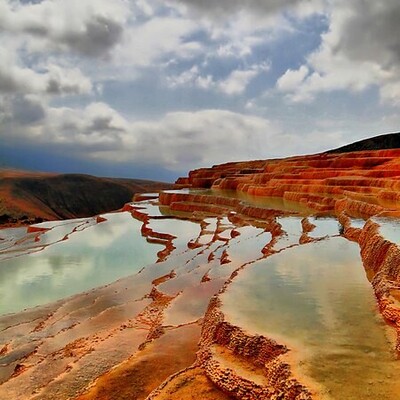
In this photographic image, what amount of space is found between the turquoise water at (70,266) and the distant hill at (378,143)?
124ft

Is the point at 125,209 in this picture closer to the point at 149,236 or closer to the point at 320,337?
the point at 149,236

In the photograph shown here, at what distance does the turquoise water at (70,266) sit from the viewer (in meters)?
14.3

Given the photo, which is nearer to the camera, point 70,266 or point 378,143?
point 70,266

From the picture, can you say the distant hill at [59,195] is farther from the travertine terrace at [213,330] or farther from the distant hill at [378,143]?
the travertine terrace at [213,330]

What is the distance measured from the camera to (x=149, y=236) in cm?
2206

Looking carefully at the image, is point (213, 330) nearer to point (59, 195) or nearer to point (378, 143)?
point (378, 143)

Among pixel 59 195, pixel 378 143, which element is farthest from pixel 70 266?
pixel 59 195

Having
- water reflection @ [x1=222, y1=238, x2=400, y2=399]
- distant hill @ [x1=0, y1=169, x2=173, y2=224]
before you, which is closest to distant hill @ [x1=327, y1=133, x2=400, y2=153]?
distant hill @ [x1=0, y1=169, x2=173, y2=224]

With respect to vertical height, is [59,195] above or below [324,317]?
above

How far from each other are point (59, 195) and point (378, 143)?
54.4 metres

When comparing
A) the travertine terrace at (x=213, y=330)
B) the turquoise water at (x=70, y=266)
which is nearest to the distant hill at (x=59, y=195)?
the turquoise water at (x=70, y=266)

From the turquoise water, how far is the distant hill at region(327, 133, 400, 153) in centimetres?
3776

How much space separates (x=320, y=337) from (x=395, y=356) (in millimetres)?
901

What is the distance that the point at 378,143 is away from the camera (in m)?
52.7
